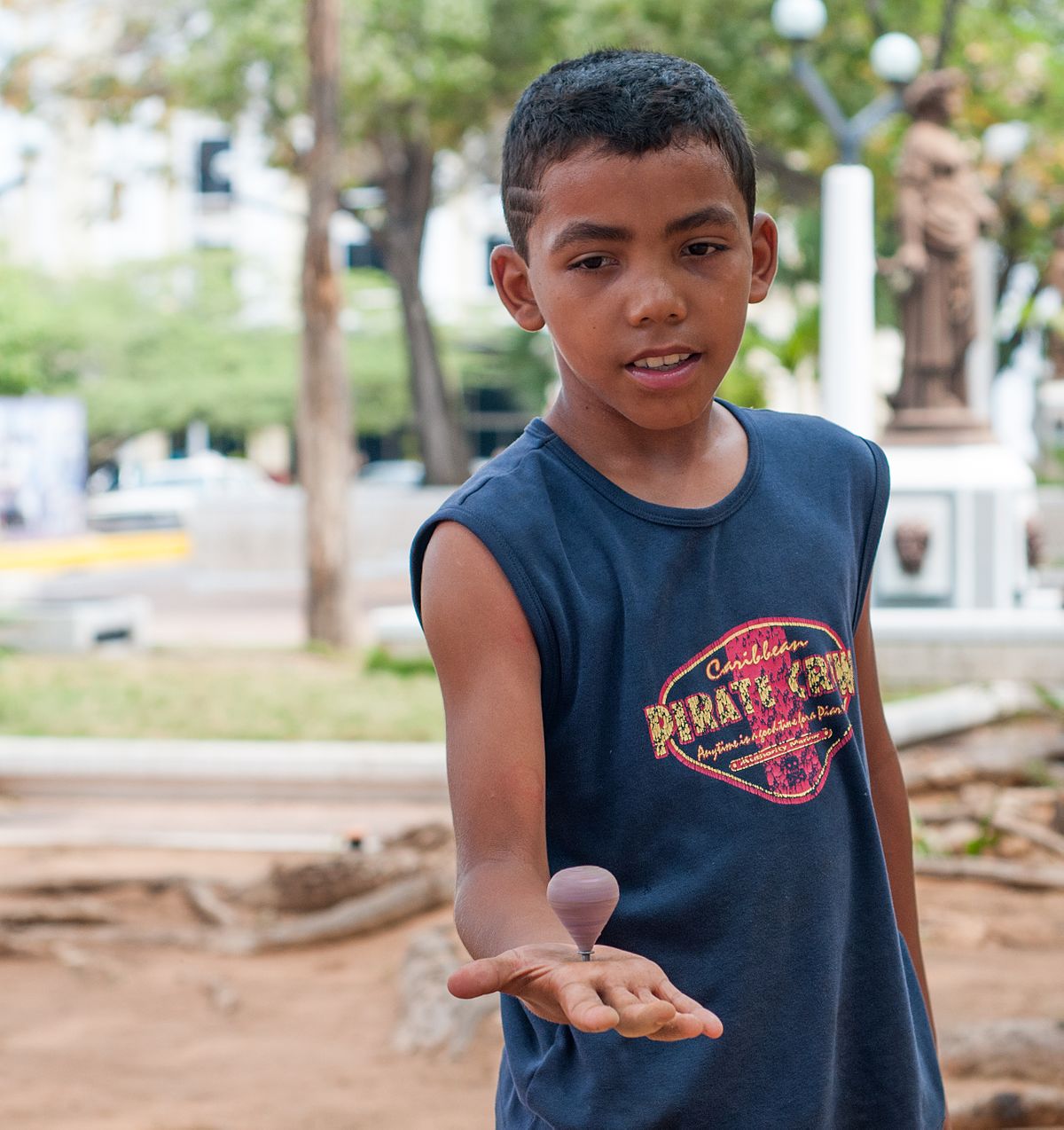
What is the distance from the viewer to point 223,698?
10328mm

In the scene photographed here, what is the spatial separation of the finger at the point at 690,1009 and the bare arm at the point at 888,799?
25.5 inches

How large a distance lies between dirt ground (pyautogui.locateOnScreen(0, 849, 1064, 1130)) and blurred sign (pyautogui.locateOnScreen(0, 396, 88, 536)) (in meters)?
15.8

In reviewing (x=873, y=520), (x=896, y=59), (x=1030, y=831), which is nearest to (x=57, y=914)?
(x=1030, y=831)

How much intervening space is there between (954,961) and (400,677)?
6250 mm

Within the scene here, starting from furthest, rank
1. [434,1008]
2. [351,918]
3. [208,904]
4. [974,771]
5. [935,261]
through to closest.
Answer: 1. [935,261]
2. [974,771]
3. [208,904]
4. [351,918]
5. [434,1008]

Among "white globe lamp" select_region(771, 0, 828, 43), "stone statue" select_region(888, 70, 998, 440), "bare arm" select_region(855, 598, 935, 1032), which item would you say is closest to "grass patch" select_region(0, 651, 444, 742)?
"stone statue" select_region(888, 70, 998, 440)

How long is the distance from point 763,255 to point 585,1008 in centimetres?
82

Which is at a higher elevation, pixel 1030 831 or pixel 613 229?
pixel 613 229

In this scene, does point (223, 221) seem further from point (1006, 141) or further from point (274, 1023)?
point (274, 1023)

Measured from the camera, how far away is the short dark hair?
1474 mm

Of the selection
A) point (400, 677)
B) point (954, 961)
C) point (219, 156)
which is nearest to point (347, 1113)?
point (954, 961)

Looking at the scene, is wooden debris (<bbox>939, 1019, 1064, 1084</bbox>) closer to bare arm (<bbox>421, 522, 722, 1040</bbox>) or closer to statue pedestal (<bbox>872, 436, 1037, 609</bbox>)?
bare arm (<bbox>421, 522, 722, 1040</bbox>)

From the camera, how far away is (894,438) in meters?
13.2

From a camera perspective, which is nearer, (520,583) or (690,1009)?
(690,1009)
